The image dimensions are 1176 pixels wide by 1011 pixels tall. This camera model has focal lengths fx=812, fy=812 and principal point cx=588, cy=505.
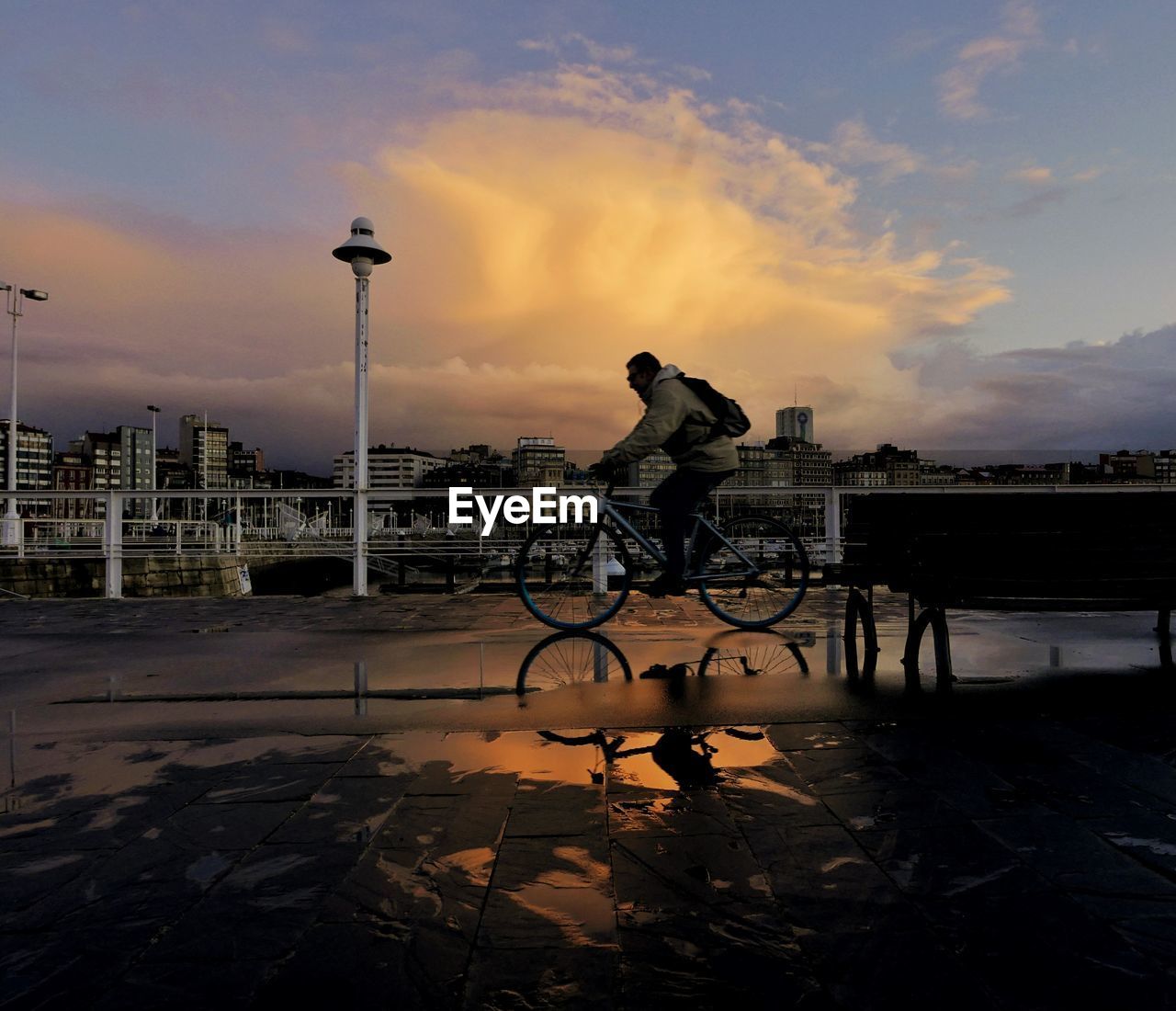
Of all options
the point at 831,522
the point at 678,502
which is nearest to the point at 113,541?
the point at 678,502

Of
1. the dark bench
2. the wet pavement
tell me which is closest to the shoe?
the wet pavement

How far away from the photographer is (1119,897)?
6.31 feet

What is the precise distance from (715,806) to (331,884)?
3.82 ft

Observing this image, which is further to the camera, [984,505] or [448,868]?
[984,505]

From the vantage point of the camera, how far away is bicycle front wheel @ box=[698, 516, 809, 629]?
656cm

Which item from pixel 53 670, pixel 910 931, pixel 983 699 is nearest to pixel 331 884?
pixel 910 931

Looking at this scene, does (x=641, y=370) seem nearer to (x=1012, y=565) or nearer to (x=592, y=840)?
(x=1012, y=565)

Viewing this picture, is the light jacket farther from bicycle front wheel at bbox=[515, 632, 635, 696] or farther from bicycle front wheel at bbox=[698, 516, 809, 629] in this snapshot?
bicycle front wheel at bbox=[515, 632, 635, 696]

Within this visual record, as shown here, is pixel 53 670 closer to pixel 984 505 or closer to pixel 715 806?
pixel 715 806

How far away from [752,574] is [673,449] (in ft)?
4.11

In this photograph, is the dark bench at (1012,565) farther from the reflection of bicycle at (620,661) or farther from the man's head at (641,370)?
the man's head at (641,370)

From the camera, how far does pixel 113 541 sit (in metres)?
10.8

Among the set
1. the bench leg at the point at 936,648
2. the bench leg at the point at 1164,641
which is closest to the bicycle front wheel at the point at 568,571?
the bench leg at the point at 936,648

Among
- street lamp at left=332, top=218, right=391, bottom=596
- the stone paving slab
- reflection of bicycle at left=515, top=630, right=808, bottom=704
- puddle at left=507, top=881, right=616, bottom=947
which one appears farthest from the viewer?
street lamp at left=332, top=218, right=391, bottom=596
